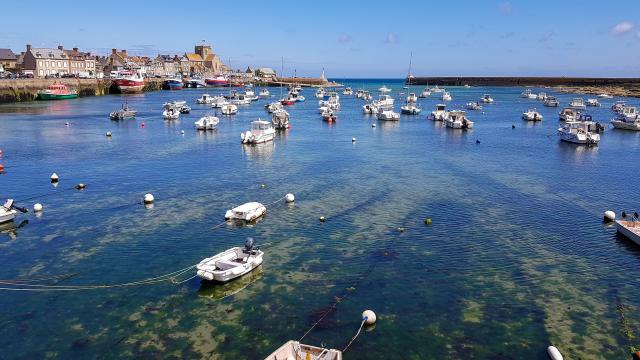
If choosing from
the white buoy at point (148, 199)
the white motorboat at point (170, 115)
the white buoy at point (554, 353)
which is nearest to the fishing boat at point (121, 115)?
the white motorboat at point (170, 115)

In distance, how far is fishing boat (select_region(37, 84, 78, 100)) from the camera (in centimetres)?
13650

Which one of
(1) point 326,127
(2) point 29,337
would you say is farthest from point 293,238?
(1) point 326,127

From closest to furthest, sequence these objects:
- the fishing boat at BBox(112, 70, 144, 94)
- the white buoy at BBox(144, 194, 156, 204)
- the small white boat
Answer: the small white boat, the white buoy at BBox(144, 194, 156, 204), the fishing boat at BBox(112, 70, 144, 94)

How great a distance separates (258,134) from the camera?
6762cm

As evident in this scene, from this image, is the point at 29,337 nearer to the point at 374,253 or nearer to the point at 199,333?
the point at 199,333

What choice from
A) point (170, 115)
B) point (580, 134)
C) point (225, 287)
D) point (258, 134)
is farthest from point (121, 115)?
point (580, 134)

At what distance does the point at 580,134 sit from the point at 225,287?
6388 centimetres

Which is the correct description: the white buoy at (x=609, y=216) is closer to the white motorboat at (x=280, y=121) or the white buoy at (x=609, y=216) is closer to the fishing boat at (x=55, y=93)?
the white motorboat at (x=280, y=121)

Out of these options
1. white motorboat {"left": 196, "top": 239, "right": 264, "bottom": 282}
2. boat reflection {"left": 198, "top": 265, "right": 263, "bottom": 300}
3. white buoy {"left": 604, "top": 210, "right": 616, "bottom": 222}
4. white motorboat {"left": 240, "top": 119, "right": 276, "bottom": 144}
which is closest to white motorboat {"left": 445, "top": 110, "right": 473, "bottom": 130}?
white motorboat {"left": 240, "top": 119, "right": 276, "bottom": 144}

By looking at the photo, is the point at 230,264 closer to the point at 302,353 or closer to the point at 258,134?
the point at 302,353

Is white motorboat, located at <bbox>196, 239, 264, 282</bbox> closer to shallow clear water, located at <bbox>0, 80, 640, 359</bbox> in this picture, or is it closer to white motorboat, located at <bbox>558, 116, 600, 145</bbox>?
shallow clear water, located at <bbox>0, 80, 640, 359</bbox>

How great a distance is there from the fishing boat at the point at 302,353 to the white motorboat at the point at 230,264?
7893mm

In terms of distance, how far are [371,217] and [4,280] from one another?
22883 mm

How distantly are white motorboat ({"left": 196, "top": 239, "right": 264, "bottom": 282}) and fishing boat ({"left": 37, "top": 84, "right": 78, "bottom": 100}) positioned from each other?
453 feet
